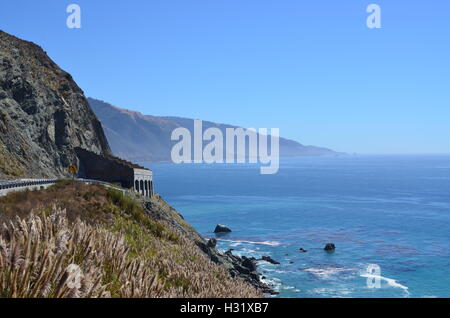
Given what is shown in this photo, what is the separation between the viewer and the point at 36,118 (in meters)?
62.4

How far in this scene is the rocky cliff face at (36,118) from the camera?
54250 millimetres

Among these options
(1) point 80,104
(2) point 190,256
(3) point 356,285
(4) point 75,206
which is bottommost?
(3) point 356,285

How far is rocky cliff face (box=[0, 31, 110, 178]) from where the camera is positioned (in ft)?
178

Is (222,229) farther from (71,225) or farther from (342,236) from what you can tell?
(71,225)

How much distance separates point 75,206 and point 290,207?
9965 cm

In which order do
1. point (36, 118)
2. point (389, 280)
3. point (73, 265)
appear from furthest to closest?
point (36, 118) < point (389, 280) < point (73, 265)

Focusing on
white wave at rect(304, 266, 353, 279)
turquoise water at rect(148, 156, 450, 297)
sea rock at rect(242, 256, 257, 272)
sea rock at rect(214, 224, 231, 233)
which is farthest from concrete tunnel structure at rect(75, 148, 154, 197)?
white wave at rect(304, 266, 353, 279)

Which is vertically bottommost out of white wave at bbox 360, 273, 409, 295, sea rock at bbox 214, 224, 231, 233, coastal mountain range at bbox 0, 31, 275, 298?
white wave at bbox 360, 273, 409, 295

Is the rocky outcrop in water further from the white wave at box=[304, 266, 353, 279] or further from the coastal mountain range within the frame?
the white wave at box=[304, 266, 353, 279]

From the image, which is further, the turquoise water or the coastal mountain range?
the turquoise water

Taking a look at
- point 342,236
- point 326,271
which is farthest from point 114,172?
point 342,236
